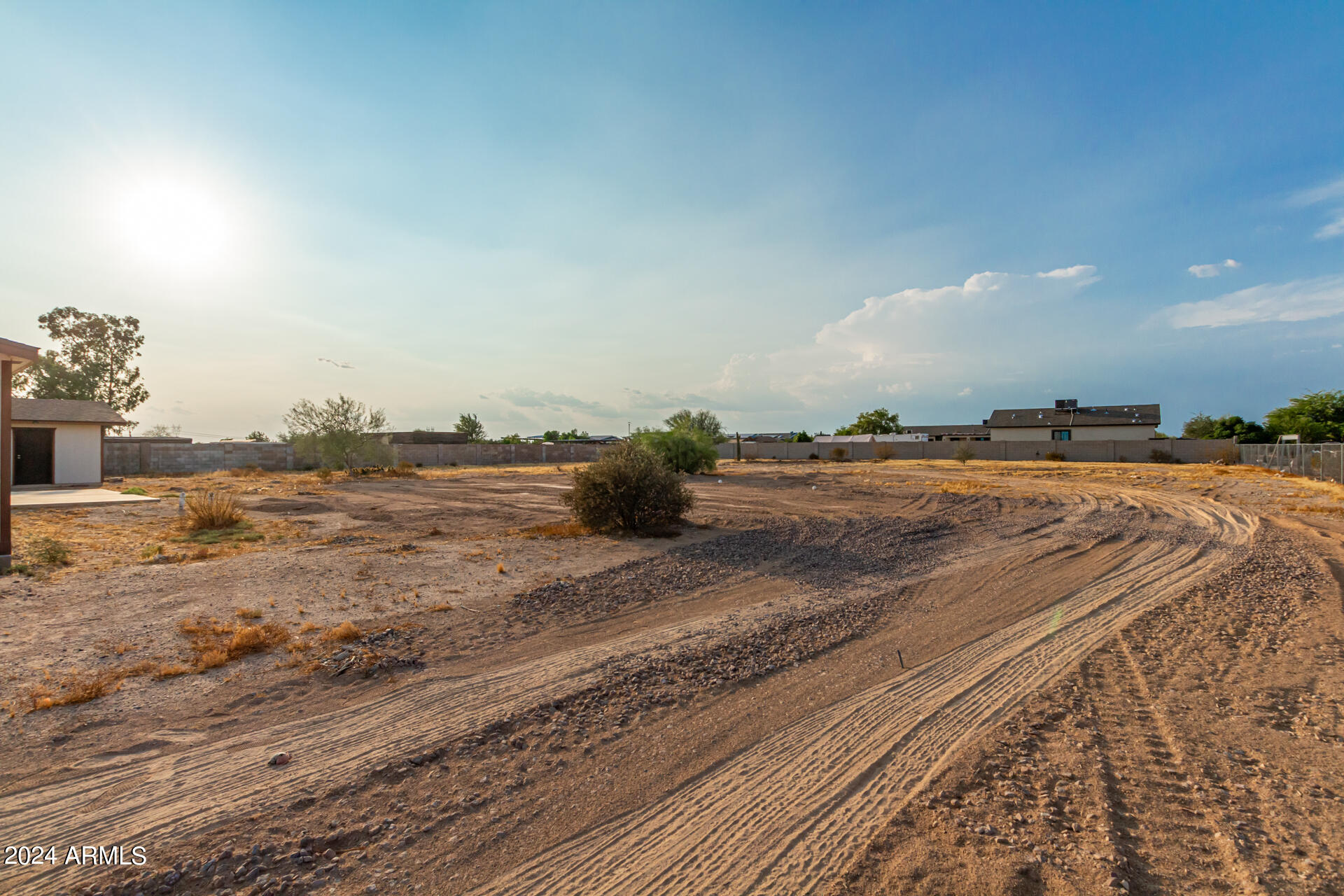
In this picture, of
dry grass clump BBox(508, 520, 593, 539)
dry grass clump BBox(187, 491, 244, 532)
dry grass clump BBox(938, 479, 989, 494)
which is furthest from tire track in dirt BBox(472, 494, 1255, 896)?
dry grass clump BBox(938, 479, 989, 494)

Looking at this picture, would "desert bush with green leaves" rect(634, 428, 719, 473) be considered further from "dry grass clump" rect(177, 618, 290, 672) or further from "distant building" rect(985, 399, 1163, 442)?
"distant building" rect(985, 399, 1163, 442)

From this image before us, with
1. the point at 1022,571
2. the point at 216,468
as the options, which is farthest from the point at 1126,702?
the point at 216,468

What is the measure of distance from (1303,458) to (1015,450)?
25581 millimetres

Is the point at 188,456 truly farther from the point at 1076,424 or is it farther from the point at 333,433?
the point at 1076,424

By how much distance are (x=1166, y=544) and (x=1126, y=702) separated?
9094 millimetres

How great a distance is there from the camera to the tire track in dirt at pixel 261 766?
314cm

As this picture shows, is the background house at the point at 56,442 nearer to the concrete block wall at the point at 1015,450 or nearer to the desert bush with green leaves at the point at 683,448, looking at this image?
the desert bush with green leaves at the point at 683,448

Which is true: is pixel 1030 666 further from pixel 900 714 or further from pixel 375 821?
pixel 375 821

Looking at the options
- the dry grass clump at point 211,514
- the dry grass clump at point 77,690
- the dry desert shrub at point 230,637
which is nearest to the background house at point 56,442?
the dry grass clump at point 211,514

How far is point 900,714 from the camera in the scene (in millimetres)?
4473

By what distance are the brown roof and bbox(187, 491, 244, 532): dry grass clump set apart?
1458 centimetres

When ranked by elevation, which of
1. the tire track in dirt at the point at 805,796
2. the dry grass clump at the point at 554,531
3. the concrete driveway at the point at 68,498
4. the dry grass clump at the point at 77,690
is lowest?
the tire track in dirt at the point at 805,796

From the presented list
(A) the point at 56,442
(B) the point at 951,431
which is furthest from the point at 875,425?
(A) the point at 56,442

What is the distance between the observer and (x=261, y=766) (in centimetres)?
375
